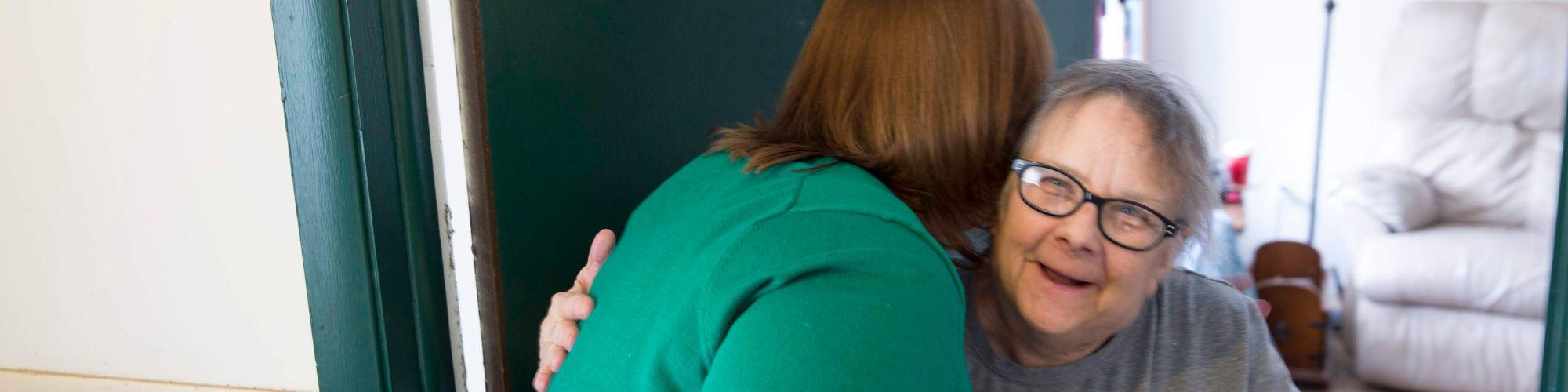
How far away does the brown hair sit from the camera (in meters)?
0.82

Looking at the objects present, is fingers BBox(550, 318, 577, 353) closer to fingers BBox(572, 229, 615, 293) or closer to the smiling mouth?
fingers BBox(572, 229, 615, 293)

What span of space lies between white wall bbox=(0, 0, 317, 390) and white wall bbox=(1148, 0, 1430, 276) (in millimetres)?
3929

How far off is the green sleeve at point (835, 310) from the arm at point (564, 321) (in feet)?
1.24

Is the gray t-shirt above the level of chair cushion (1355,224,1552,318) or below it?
above

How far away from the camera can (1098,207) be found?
872 mm

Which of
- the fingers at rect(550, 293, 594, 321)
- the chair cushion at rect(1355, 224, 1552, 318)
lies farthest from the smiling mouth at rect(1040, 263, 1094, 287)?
the chair cushion at rect(1355, 224, 1552, 318)

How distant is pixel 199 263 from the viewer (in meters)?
1.11

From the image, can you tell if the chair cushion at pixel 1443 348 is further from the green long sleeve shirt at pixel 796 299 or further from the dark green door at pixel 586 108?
the green long sleeve shirt at pixel 796 299

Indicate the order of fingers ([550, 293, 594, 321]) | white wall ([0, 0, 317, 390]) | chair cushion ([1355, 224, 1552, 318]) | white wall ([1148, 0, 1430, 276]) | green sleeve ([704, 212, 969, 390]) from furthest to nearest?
1. white wall ([1148, 0, 1430, 276])
2. chair cushion ([1355, 224, 1552, 318])
3. white wall ([0, 0, 317, 390])
4. fingers ([550, 293, 594, 321])
5. green sleeve ([704, 212, 969, 390])

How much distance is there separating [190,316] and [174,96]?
0.26 meters

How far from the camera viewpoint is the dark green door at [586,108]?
1.10 meters

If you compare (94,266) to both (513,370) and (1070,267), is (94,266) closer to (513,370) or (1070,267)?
(513,370)

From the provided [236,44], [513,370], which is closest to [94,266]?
[236,44]

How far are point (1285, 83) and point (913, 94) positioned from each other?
4.68 meters
